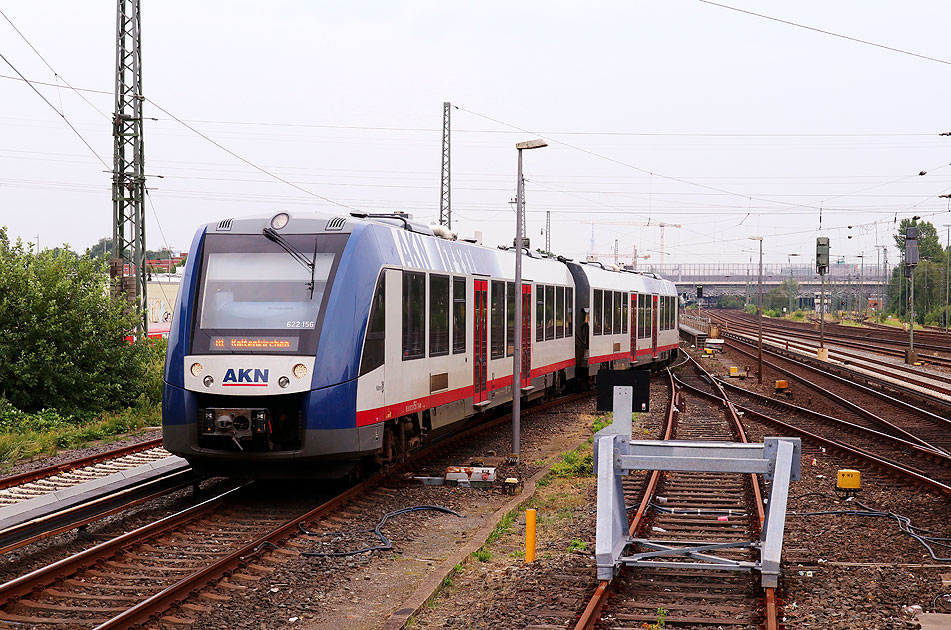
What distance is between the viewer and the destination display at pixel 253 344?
1113cm

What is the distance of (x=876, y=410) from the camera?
81.5 ft

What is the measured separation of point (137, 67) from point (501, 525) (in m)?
14.6

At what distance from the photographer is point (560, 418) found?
2214 centimetres

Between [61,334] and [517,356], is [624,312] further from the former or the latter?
[61,334]

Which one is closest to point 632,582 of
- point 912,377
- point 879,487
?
point 879,487

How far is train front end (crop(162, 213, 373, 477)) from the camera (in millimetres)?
11062

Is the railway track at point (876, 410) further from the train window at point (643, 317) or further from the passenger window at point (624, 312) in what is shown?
the passenger window at point (624, 312)

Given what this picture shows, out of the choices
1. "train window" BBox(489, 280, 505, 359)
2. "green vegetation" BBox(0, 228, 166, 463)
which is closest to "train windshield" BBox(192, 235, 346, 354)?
"train window" BBox(489, 280, 505, 359)

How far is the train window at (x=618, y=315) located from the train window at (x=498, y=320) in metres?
11.5

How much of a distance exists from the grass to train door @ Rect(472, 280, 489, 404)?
6470 mm

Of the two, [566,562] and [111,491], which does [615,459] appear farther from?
[111,491]

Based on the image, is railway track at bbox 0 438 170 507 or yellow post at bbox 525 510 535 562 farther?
railway track at bbox 0 438 170 507

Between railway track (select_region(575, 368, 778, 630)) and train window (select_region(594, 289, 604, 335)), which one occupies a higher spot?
train window (select_region(594, 289, 604, 335))

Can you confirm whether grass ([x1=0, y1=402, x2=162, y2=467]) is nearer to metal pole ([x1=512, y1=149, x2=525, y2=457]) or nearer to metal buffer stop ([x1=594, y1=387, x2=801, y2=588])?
metal pole ([x1=512, y1=149, x2=525, y2=457])
